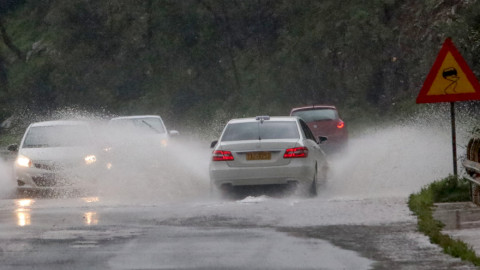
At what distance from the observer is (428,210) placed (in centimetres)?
1605

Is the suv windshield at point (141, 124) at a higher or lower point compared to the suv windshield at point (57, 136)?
higher

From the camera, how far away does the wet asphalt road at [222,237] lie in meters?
11.7

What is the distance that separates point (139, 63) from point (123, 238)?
51.1 metres

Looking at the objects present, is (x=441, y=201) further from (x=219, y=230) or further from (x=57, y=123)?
(x=57, y=123)

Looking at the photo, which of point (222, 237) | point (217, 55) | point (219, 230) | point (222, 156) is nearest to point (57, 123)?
point (222, 156)

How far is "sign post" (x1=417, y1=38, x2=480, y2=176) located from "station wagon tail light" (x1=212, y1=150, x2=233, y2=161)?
370cm

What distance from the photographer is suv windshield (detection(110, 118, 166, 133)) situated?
3525 centimetres

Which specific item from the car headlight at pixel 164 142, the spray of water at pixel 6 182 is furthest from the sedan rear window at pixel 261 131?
the car headlight at pixel 164 142

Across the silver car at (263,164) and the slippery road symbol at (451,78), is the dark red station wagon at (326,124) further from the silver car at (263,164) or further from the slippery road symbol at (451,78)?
the slippery road symbol at (451,78)

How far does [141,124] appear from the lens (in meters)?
35.8

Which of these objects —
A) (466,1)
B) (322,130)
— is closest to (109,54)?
(466,1)

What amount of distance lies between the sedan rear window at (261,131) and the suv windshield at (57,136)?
5.96 metres

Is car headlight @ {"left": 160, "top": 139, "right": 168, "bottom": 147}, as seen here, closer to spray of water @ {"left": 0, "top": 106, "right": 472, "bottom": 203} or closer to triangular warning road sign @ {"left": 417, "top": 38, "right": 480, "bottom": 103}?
spray of water @ {"left": 0, "top": 106, "right": 472, "bottom": 203}

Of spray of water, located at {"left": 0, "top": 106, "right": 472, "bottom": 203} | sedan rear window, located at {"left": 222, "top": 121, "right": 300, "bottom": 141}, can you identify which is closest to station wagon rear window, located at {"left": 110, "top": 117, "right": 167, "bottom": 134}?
spray of water, located at {"left": 0, "top": 106, "right": 472, "bottom": 203}
